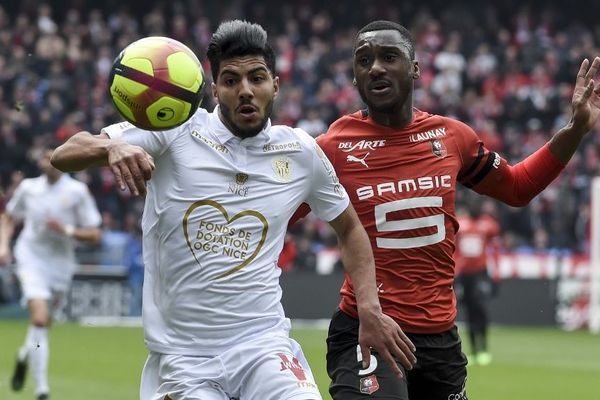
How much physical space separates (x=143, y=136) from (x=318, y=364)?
11349 millimetres

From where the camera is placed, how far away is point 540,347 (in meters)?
20.3

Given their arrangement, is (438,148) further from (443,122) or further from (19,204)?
(19,204)

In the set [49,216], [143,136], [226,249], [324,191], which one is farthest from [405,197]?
[49,216]

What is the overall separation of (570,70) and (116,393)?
67.7ft

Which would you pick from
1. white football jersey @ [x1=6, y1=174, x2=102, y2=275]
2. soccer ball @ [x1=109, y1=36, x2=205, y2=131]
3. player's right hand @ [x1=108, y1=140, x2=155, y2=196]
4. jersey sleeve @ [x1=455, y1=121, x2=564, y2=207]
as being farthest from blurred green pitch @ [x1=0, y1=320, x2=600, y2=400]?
player's right hand @ [x1=108, y1=140, x2=155, y2=196]

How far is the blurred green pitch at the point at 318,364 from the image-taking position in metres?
13.5

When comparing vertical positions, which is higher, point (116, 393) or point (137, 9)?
point (137, 9)

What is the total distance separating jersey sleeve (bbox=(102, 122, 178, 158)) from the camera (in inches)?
205

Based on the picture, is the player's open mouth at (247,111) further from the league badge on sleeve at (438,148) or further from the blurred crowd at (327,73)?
the blurred crowd at (327,73)

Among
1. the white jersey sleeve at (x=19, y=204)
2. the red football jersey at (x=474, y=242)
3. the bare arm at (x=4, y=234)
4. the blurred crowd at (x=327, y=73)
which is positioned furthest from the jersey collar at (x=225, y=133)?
the blurred crowd at (x=327, y=73)

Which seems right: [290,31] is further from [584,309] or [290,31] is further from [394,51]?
[394,51]

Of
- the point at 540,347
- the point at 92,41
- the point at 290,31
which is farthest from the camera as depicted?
the point at 290,31

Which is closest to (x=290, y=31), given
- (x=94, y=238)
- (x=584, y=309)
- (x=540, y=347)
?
(x=584, y=309)

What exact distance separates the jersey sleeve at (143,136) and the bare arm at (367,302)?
90cm
